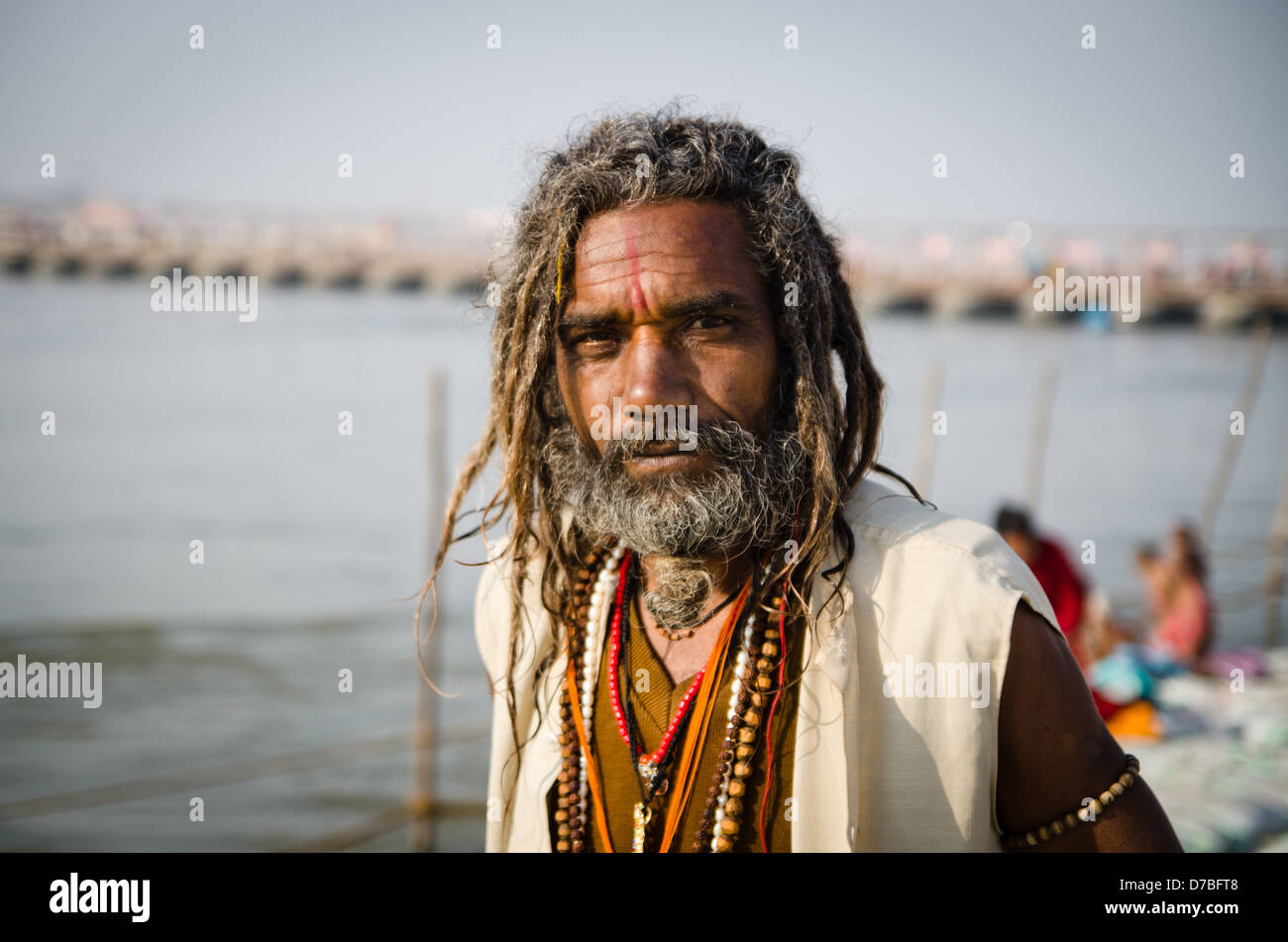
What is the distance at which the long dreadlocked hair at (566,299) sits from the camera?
184 cm

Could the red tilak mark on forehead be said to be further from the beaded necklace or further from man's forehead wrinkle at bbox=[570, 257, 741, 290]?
the beaded necklace

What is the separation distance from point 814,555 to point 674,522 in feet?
0.87

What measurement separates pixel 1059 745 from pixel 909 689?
25 cm

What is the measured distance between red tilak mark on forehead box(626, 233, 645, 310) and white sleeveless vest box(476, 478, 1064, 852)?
0.57 m

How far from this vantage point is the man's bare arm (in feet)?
5.18

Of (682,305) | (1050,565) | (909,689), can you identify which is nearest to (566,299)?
(682,305)

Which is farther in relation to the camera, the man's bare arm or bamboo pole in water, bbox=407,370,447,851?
bamboo pole in water, bbox=407,370,447,851

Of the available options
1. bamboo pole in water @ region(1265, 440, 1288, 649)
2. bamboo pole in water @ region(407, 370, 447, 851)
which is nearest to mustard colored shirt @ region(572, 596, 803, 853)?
bamboo pole in water @ region(407, 370, 447, 851)

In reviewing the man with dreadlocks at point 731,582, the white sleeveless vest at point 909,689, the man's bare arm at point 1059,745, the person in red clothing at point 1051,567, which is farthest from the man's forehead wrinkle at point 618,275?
the person in red clothing at point 1051,567

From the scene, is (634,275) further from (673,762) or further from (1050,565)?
(1050,565)

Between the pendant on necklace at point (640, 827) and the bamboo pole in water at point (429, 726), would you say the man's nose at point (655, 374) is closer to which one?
the pendant on necklace at point (640, 827)

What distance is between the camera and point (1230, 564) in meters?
14.3

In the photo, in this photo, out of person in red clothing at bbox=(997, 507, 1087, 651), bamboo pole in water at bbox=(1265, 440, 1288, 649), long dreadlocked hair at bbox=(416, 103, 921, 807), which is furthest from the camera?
bamboo pole in water at bbox=(1265, 440, 1288, 649)

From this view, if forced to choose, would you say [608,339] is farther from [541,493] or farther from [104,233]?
[104,233]
